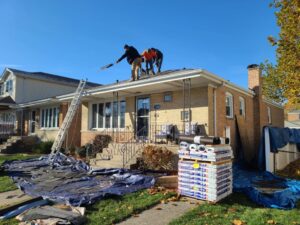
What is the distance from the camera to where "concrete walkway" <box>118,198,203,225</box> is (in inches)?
195

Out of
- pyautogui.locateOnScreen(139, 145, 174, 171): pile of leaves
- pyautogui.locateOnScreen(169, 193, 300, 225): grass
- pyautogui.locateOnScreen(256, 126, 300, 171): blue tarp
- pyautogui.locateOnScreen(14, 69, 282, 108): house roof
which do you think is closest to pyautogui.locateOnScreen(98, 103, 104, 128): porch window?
pyautogui.locateOnScreen(14, 69, 282, 108): house roof

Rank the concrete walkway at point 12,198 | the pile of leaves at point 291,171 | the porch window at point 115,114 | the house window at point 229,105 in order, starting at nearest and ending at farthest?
the concrete walkway at point 12,198 → the pile of leaves at point 291,171 → the house window at point 229,105 → the porch window at point 115,114

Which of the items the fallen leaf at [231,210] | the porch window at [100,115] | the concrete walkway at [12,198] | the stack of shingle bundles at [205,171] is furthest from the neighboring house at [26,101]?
the fallen leaf at [231,210]

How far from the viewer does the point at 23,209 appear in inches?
219

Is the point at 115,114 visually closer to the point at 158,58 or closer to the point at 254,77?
the point at 158,58

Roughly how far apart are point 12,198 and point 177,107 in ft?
25.3

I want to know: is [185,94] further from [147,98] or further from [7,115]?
[7,115]

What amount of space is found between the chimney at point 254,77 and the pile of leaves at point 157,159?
7757mm

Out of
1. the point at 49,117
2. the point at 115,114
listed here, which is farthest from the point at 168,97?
the point at 49,117

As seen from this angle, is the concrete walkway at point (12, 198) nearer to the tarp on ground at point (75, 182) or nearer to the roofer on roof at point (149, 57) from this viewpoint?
the tarp on ground at point (75, 182)

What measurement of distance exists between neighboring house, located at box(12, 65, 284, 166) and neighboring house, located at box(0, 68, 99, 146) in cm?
377

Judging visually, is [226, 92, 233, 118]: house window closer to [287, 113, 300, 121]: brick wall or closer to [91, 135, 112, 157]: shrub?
[91, 135, 112, 157]: shrub

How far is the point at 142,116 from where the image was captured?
13.5 meters

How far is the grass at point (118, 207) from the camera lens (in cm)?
500
